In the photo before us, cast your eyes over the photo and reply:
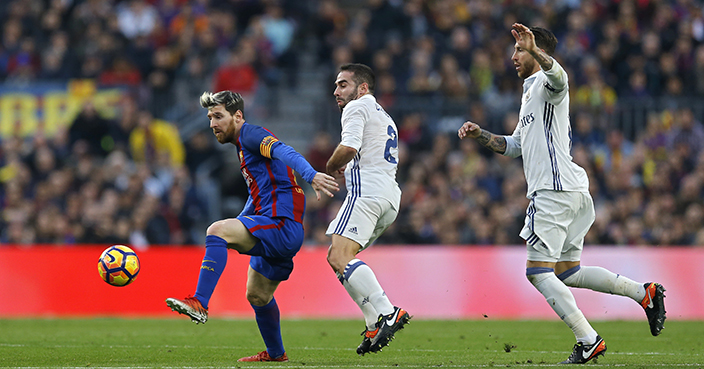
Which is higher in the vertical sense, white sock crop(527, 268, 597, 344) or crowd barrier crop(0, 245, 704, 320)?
white sock crop(527, 268, 597, 344)

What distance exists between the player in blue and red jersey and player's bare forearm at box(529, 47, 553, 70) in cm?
176

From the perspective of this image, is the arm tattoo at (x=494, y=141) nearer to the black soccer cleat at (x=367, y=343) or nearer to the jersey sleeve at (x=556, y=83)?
the jersey sleeve at (x=556, y=83)

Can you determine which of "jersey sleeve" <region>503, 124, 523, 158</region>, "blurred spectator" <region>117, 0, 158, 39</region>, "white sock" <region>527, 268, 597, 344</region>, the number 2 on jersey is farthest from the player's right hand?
"blurred spectator" <region>117, 0, 158, 39</region>

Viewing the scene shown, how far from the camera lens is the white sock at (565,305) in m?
6.83

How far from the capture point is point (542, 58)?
260 inches

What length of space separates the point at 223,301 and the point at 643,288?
7612 millimetres

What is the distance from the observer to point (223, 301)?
1362 cm

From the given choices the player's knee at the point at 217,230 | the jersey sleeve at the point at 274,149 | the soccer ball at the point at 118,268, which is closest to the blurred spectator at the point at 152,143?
the soccer ball at the point at 118,268

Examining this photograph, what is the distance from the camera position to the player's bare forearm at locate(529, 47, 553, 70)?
657 cm

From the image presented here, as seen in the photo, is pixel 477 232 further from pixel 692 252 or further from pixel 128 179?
pixel 128 179

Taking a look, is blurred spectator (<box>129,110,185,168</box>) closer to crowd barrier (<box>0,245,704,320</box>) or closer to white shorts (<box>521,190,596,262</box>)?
crowd barrier (<box>0,245,704,320</box>)

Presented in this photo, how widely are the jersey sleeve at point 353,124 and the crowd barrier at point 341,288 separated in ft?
21.6

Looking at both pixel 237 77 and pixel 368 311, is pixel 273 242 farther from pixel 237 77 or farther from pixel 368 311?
pixel 237 77

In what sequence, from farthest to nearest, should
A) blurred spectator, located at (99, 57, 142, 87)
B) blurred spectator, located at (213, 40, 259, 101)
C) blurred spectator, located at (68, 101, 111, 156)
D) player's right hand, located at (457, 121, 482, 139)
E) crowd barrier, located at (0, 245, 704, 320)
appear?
1. blurred spectator, located at (99, 57, 142, 87)
2. blurred spectator, located at (213, 40, 259, 101)
3. blurred spectator, located at (68, 101, 111, 156)
4. crowd barrier, located at (0, 245, 704, 320)
5. player's right hand, located at (457, 121, 482, 139)
